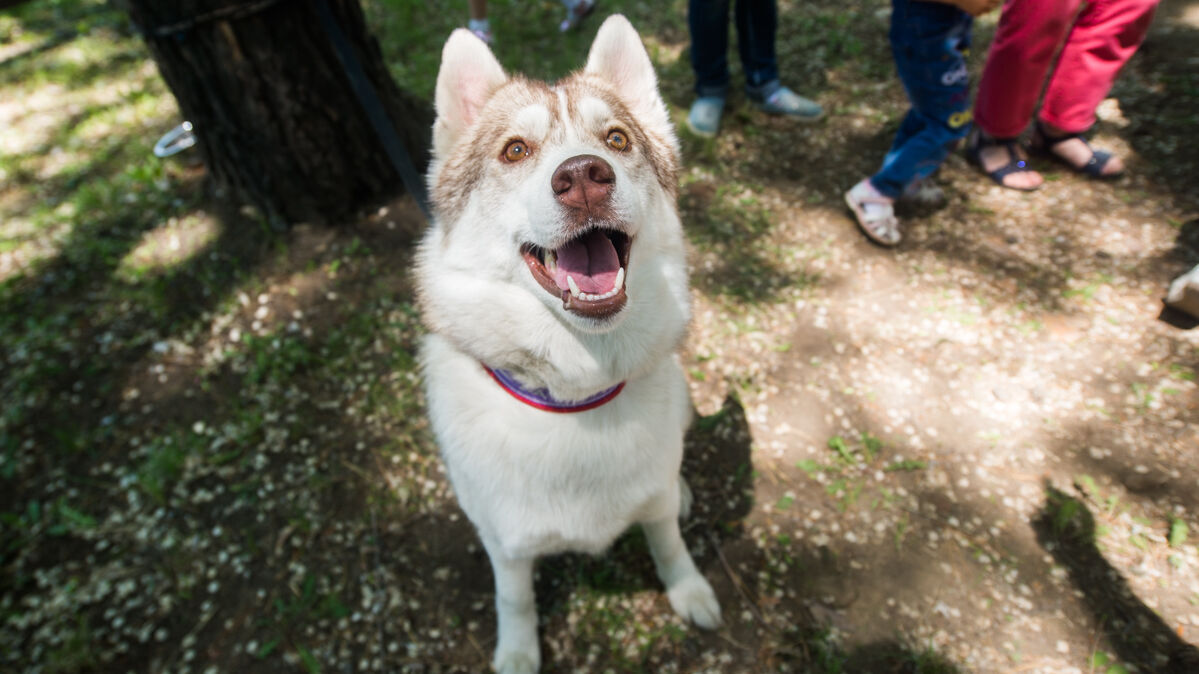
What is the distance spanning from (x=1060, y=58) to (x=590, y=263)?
371 cm

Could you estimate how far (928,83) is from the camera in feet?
10.8

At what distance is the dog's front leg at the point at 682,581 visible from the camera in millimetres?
2420

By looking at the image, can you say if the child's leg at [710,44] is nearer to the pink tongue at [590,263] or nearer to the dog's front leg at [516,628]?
the pink tongue at [590,263]

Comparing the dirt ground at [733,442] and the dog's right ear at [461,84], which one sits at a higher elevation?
the dog's right ear at [461,84]

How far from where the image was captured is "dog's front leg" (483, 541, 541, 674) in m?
2.29

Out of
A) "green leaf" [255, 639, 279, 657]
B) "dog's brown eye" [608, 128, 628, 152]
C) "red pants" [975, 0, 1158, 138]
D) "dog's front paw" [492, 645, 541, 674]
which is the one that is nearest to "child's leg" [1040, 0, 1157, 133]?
"red pants" [975, 0, 1158, 138]

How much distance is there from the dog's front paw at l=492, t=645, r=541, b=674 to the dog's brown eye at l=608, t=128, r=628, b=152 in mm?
1976

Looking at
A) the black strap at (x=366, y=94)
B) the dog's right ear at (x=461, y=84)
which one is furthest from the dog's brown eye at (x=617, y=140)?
the black strap at (x=366, y=94)

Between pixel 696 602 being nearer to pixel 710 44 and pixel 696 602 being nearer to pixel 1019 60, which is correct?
pixel 1019 60

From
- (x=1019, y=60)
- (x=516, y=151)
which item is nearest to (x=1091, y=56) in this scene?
(x=1019, y=60)

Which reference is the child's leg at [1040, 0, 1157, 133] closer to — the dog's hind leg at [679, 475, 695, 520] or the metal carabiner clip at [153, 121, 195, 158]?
the dog's hind leg at [679, 475, 695, 520]

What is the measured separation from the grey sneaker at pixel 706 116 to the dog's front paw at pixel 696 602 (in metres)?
3.36

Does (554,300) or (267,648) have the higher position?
(554,300)

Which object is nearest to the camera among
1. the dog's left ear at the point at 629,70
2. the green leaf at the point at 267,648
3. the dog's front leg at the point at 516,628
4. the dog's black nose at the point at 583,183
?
the dog's black nose at the point at 583,183
